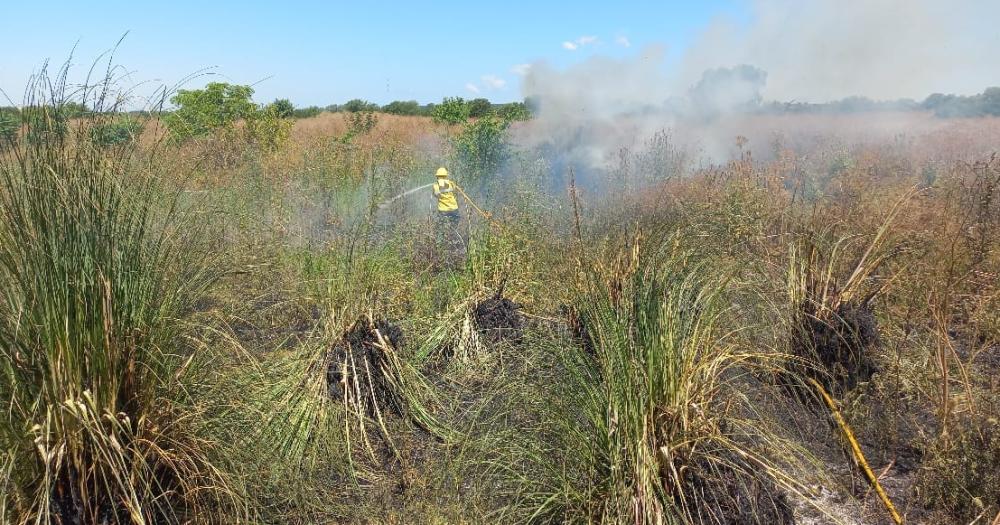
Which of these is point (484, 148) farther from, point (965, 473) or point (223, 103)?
point (965, 473)

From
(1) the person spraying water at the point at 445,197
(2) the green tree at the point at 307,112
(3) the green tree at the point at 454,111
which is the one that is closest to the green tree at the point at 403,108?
(2) the green tree at the point at 307,112

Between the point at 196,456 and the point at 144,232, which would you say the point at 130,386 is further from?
the point at 144,232

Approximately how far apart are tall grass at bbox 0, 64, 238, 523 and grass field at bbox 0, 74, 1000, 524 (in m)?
0.01

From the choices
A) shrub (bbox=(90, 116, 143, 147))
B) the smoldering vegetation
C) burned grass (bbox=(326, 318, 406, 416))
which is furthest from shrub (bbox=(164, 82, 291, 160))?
shrub (bbox=(90, 116, 143, 147))

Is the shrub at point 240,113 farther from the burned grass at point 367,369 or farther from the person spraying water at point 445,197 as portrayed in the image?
the burned grass at point 367,369

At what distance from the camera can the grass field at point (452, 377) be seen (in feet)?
6.71

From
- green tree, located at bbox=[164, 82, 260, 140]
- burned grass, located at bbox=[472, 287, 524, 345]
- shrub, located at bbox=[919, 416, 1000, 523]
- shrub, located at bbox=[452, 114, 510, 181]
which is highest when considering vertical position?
green tree, located at bbox=[164, 82, 260, 140]

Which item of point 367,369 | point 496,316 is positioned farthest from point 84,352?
point 496,316

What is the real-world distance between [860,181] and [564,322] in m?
6.88

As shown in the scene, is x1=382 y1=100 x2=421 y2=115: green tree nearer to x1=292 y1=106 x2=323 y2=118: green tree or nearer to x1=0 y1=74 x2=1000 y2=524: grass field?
x1=292 y1=106 x2=323 y2=118: green tree

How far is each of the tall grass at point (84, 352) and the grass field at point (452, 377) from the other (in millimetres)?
10

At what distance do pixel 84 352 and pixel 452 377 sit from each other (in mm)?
2464

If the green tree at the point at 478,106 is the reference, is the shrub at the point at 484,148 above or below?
below

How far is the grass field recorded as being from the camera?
2.04 meters
